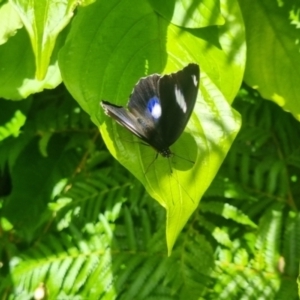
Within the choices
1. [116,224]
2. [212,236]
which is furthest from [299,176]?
[116,224]

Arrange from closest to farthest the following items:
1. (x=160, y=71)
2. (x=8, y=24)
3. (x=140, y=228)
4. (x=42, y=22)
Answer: (x=42, y=22)
(x=160, y=71)
(x=8, y=24)
(x=140, y=228)

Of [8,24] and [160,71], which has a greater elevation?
[8,24]

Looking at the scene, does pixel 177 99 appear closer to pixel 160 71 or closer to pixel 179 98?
pixel 179 98

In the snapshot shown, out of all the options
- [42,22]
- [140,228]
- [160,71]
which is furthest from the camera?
[140,228]

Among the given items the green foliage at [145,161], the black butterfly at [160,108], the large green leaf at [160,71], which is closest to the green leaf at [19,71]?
the green foliage at [145,161]

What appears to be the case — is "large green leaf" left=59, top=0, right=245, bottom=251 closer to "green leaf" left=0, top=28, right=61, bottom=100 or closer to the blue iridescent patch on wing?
the blue iridescent patch on wing

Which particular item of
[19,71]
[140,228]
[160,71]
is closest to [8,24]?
[19,71]

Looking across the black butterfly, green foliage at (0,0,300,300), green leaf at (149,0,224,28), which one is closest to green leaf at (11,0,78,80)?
green foliage at (0,0,300,300)

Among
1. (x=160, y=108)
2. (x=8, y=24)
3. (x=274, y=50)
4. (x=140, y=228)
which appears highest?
(x=8, y=24)
